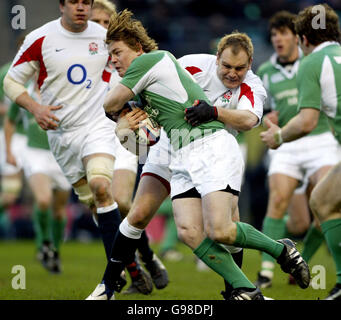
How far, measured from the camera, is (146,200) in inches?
206

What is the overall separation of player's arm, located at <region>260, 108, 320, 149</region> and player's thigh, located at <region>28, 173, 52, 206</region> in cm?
363

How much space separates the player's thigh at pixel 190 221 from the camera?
4848 mm

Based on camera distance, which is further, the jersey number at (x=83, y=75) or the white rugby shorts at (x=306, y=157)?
the white rugby shorts at (x=306, y=157)

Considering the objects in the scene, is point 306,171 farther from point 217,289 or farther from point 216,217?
point 216,217

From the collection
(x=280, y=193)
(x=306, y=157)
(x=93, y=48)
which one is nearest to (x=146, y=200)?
(x=93, y=48)

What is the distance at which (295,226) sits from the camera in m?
7.89

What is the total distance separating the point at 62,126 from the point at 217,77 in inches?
69.2

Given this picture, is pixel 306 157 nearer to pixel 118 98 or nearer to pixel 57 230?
pixel 118 98

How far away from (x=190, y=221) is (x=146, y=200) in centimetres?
52

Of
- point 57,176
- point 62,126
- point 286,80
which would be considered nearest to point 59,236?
point 57,176

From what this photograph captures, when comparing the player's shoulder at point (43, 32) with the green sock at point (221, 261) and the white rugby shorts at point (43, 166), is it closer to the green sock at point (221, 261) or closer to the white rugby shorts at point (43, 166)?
the green sock at point (221, 261)

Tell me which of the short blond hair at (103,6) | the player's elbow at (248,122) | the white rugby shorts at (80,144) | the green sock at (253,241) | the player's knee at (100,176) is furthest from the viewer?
the short blond hair at (103,6)

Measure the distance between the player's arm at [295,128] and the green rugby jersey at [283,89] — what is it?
5.27 ft

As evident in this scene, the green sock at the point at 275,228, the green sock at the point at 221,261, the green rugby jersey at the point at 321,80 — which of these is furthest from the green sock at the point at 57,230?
the green rugby jersey at the point at 321,80
